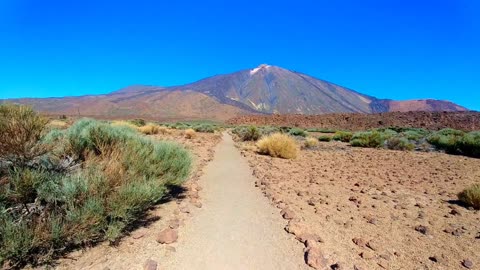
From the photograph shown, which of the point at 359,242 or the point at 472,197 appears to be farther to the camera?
the point at 472,197

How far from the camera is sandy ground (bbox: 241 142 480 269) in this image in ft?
13.4

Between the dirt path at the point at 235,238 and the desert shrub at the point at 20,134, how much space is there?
2.12 meters

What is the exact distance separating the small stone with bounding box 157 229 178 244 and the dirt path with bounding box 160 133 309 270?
0.31 feet

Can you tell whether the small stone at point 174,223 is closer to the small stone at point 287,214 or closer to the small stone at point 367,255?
the small stone at point 287,214

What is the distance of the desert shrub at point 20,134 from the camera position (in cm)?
391

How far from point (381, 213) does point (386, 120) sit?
48798 millimetres

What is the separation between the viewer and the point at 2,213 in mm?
3318

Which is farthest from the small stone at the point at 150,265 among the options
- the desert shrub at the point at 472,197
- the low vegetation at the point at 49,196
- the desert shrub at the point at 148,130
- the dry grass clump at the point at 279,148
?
the desert shrub at the point at 148,130

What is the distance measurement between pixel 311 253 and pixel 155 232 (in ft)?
6.77

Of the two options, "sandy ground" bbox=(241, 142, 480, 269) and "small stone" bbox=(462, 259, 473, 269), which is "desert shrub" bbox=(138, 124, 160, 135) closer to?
"sandy ground" bbox=(241, 142, 480, 269)

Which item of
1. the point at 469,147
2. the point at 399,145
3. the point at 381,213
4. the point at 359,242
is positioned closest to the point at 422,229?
the point at 381,213

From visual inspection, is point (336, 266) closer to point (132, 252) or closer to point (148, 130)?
point (132, 252)

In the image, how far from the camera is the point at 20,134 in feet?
13.2

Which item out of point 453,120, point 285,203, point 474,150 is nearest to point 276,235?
point 285,203
